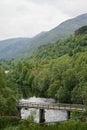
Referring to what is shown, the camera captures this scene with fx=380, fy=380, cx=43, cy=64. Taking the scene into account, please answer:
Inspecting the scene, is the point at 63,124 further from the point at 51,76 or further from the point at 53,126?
the point at 51,76

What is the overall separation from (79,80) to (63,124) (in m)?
78.7

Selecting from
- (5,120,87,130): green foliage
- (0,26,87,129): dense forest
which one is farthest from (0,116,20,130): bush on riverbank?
(0,26,87,129): dense forest

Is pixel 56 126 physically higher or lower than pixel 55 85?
higher

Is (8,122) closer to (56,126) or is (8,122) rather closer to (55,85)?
(56,126)

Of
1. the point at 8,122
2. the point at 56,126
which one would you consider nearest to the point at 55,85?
the point at 8,122

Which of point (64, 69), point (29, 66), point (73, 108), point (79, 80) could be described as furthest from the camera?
point (29, 66)

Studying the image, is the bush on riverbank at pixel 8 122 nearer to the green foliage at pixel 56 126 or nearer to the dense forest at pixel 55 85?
the green foliage at pixel 56 126

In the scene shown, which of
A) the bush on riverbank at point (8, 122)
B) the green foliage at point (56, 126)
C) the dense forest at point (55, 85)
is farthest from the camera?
the dense forest at point (55, 85)

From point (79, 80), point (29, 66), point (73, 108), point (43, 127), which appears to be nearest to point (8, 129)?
point (43, 127)

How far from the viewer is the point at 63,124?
72.8 ft

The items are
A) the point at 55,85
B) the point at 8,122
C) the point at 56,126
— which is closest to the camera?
the point at 56,126

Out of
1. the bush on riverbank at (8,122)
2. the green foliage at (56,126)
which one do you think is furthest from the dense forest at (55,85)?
the green foliage at (56,126)

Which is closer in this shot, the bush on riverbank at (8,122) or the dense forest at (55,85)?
the bush on riverbank at (8,122)

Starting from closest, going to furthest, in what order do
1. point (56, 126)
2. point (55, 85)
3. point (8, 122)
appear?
point (56, 126), point (8, 122), point (55, 85)
